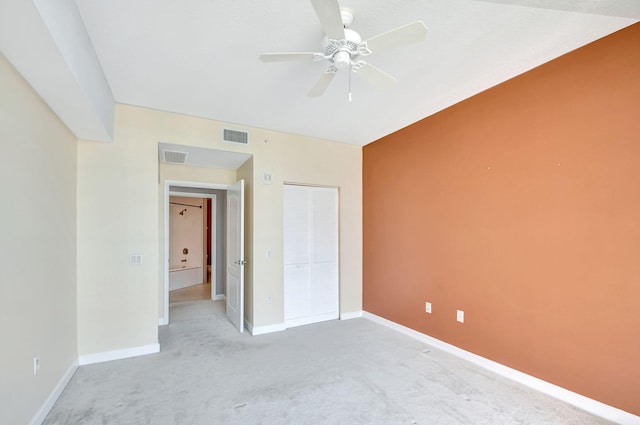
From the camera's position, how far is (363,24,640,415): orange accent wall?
2111 millimetres

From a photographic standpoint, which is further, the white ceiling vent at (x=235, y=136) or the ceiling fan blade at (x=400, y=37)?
the white ceiling vent at (x=235, y=136)

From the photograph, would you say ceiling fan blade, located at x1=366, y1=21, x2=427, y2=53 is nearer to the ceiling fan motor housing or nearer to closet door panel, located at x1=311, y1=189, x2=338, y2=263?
the ceiling fan motor housing

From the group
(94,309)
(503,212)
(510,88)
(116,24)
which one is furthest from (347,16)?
(94,309)

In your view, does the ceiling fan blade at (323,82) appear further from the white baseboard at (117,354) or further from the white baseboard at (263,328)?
the white baseboard at (117,354)

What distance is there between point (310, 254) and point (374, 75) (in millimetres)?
2909

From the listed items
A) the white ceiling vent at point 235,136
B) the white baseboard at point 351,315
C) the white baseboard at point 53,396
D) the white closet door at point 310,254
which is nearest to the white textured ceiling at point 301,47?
the white ceiling vent at point 235,136

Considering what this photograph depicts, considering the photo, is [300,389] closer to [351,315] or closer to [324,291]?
[324,291]

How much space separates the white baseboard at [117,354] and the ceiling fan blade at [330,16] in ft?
11.8

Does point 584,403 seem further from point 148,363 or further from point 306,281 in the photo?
point 148,363

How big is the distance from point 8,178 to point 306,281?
3.35m

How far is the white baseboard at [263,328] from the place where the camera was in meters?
3.89

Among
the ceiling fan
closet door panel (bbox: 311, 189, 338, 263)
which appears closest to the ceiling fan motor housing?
the ceiling fan

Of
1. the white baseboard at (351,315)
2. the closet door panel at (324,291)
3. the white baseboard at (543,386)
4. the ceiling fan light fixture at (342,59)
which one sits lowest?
the white baseboard at (351,315)

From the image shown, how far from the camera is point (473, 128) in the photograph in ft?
10.2
